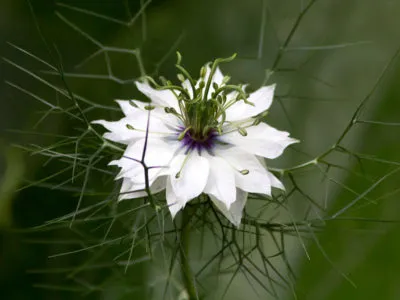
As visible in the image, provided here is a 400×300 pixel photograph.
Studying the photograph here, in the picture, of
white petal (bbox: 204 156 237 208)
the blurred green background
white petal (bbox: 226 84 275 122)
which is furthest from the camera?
the blurred green background

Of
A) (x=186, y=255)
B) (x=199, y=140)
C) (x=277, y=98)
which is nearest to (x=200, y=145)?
(x=199, y=140)

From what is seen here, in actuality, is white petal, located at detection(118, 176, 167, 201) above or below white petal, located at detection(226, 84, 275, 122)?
below

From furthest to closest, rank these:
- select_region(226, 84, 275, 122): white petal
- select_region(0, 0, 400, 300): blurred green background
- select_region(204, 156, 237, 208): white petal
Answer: select_region(0, 0, 400, 300): blurred green background → select_region(226, 84, 275, 122): white petal → select_region(204, 156, 237, 208): white petal

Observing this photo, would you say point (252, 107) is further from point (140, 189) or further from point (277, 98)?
point (277, 98)

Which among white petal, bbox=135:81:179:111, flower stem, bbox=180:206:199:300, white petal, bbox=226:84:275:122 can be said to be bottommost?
flower stem, bbox=180:206:199:300

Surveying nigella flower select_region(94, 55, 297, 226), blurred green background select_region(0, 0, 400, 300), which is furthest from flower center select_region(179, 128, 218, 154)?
blurred green background select_region(0, 0, 400, 300)

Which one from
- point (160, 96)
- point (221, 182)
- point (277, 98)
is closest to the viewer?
point (221, 182)

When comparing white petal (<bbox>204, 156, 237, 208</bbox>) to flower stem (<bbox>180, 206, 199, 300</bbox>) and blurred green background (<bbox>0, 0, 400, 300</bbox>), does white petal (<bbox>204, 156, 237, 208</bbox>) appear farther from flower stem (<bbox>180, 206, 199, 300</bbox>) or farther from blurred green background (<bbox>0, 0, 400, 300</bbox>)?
blurred green background (<bbox>0, 0, 400, 300</bbox>)
